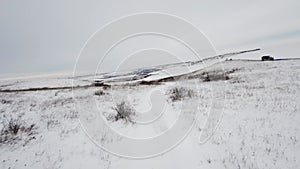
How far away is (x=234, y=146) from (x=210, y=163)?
4.31ft

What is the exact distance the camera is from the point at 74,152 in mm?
5988

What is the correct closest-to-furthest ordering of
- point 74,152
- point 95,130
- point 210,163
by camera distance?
point 210,163
point 74,152
point 95,130

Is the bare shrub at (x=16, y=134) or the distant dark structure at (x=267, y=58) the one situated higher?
the distant dark structure at (x=267, y=58)

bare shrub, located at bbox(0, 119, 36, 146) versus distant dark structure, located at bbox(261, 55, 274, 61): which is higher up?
distant dark structure, located at bbox(261, 55, 274, 61)

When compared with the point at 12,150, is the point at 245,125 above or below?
above

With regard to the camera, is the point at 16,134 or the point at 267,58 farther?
the point at 267,58

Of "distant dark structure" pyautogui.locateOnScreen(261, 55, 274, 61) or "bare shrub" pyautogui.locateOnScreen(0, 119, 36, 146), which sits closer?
"bare shrub" pyautogui.locateOnScreen(0, 119, 36, 146)

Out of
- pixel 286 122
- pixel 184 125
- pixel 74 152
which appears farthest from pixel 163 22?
pixel 74 152

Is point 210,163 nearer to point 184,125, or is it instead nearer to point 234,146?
point 234,146

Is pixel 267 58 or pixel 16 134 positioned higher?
pixel 267 58

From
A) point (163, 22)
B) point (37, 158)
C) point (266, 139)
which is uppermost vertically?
point (163, 22)

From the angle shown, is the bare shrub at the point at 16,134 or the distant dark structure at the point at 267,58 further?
the distant dark structure at the point at 267,58

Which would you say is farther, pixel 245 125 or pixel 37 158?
pixel 245 125

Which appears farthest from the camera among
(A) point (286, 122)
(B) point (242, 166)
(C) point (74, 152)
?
(A) point (286, 122)
